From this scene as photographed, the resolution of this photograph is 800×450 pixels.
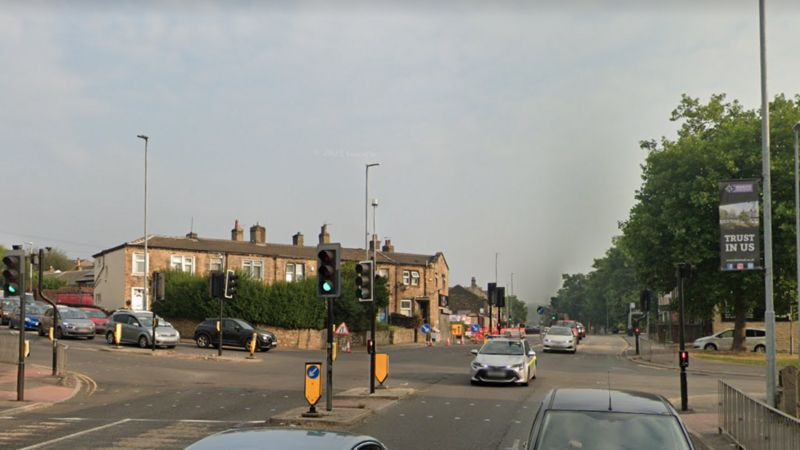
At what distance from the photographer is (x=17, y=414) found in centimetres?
1775

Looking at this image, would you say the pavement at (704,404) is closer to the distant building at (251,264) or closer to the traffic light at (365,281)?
the traffic light at (365,281)

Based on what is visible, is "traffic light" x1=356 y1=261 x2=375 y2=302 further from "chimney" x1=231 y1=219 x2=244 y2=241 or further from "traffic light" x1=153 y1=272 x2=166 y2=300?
"chimney" x1=231 y1=219 x2=244 y2=241

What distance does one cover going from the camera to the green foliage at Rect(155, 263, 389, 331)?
50438mm

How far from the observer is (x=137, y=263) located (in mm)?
59250

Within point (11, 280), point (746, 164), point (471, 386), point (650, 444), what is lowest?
point (471, 386)

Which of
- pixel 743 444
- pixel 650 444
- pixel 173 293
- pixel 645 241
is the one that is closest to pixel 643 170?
pixel 645 241

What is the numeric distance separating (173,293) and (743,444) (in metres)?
43.8

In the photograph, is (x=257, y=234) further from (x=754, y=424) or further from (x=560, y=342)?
(x=754, y=424)

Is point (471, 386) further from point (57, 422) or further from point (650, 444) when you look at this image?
point (650, 444)

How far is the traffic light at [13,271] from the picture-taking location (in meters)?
20.1

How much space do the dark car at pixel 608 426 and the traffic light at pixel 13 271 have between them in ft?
55.1

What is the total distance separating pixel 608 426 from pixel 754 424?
555cm

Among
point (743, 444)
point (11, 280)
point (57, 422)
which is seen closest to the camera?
point (743, 444)

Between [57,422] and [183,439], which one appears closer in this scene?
[183,439]
